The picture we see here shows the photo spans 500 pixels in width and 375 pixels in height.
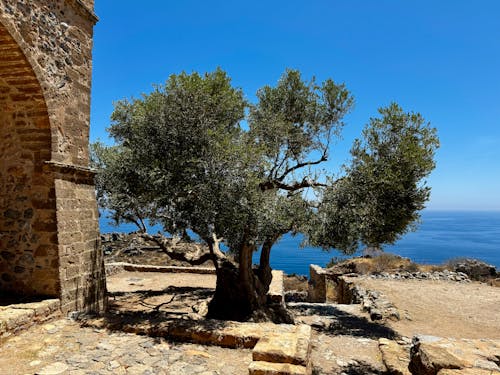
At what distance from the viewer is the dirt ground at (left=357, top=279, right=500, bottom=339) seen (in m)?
11.2

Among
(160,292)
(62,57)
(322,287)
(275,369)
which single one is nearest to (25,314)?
(275,369)

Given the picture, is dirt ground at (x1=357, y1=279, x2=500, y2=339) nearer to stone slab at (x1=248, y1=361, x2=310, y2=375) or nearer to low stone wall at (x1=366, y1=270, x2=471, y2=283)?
low stone wall at (x1=366, y1=270, x2=471, y2=283)

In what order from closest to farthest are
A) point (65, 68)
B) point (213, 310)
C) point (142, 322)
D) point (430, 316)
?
point (142, 322) → point (65, 68) → point (213, 310) → point (430, 316)

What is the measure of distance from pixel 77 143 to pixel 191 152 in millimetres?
2657

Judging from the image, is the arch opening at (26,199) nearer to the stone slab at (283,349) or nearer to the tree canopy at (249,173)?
the tree canopy at (249,173)

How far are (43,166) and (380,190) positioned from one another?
8.69m

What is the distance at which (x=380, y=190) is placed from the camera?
31.2ft

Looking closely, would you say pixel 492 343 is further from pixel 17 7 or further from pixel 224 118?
pixel 17 7

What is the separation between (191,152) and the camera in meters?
8.34

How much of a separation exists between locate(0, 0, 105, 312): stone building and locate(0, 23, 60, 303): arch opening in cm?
2

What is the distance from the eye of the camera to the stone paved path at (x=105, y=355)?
15.4 ft

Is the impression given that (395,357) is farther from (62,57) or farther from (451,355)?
(62,57)

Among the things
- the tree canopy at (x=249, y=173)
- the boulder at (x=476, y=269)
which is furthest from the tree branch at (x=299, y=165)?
the boulder at (x=476, y=269)

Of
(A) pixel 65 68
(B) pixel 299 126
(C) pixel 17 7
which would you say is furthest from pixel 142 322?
(B) pixel 299 126
